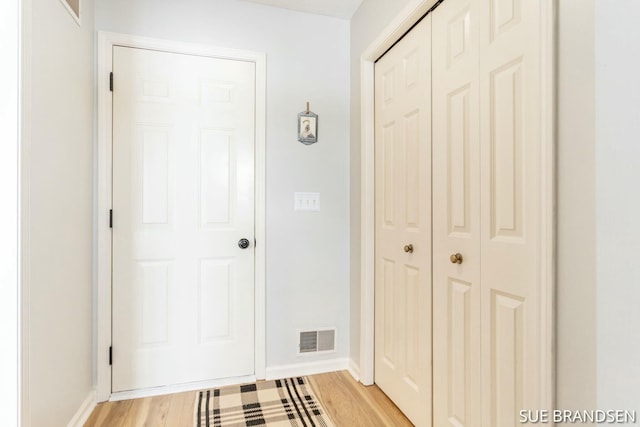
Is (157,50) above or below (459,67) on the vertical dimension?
above

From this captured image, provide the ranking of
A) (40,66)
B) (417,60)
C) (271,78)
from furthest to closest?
Answer: (271,78)
(417,60)
(40,66)

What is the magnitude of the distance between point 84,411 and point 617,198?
7.99 feet

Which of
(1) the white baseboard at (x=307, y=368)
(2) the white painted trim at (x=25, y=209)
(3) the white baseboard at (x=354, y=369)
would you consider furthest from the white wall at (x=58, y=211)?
(3) the white baseboard at (x=354, y=369)

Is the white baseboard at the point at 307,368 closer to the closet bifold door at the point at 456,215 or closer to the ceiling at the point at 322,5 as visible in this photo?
the closet bifold door at the point at 456,215

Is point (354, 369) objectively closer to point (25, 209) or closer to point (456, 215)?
point (456, 215)

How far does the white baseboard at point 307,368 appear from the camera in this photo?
2.25 m

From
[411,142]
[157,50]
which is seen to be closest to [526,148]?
[411,142]

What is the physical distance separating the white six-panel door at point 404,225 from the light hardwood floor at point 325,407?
0.29 feet

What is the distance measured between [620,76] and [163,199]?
2078 millimetres

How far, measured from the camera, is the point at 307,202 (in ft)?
7.65

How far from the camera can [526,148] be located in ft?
3.62

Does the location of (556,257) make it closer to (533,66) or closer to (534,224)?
(534,224)

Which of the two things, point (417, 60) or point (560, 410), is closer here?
point (560, 410)
